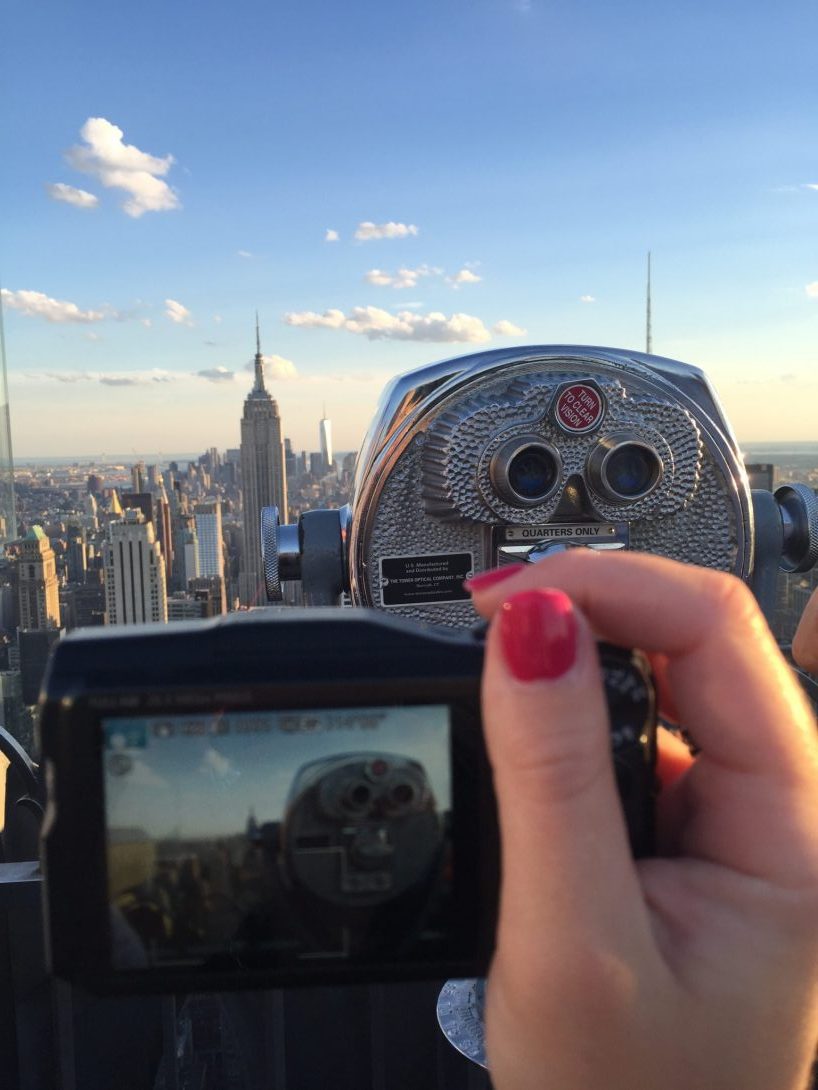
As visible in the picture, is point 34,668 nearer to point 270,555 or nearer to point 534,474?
point 270,555

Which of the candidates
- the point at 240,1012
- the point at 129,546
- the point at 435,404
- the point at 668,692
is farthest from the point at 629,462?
the point at 129,546

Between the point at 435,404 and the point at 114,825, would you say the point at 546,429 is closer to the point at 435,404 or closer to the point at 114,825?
the point at 435,404

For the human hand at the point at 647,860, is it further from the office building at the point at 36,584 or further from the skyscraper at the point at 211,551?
the skyscraper at the point at 211,551

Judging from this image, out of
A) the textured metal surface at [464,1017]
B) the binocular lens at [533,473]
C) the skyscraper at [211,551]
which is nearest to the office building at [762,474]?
the binocular lens at [533,473]

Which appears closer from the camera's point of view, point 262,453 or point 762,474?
point 762,474

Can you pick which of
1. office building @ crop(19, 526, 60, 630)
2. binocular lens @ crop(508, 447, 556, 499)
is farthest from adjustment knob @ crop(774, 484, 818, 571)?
office building @ crop(19, 526, 60, 630)

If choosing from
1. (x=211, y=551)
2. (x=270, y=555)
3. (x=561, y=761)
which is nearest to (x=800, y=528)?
(x=270, y=555)
